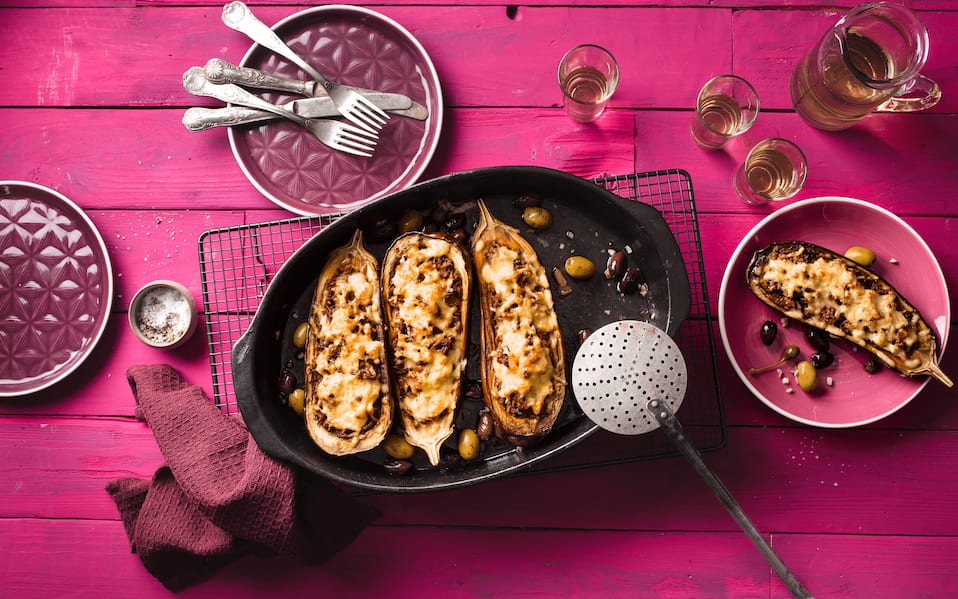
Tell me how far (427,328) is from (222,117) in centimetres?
122

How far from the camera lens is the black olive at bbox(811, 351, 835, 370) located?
2.50 metres

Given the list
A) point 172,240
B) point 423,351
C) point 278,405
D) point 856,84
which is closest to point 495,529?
point 423,351

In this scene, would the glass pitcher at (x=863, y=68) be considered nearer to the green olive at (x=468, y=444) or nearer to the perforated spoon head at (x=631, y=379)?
the perforated spoon head at (x=631, y=379)

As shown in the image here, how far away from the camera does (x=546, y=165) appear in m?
2.69

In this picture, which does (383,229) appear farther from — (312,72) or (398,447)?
(398,447)

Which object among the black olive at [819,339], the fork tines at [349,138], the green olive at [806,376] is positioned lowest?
the green olive at [806,376]

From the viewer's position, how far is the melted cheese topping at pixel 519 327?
232 centimetres

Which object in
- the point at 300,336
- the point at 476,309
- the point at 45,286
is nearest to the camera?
the point at 300,336

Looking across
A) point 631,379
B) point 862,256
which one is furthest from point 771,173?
point 631,379

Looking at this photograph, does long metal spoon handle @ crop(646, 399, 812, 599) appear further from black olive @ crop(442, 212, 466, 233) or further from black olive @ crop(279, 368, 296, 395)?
black olive @ crop(279, 368, 296, 395)

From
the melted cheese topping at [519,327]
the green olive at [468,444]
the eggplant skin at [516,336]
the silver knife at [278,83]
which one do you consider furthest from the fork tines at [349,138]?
the green olive at [468,444]

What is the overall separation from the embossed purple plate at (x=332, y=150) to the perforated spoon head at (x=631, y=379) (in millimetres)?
1090

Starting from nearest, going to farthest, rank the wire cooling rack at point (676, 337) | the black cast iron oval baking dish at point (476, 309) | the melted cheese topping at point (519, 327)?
1. the black cast iron oval baking dish at point (476, 309)
2. the melted cheese topping at point (519, 327)
3. the wire cooling rack at point (676, 337)

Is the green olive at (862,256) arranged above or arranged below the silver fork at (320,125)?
below
